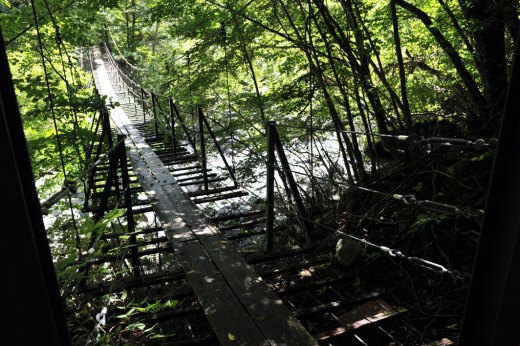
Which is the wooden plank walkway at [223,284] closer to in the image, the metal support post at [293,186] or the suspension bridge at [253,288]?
the suspension bridge at [253,288]

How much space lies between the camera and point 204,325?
2.64 meters

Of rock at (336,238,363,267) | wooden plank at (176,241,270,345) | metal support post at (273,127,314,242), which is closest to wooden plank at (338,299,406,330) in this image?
rock at (336,238,363,267)

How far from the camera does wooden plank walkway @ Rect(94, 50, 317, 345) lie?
1.88m

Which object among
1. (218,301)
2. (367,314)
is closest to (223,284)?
(218,301)

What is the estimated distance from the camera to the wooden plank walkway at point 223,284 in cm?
188

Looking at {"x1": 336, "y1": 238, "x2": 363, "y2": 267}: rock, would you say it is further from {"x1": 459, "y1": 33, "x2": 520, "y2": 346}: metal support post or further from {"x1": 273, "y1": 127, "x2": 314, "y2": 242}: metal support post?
{"x1": 459, "y1": 33, "x2": 520, "y2": 346}: metal support post

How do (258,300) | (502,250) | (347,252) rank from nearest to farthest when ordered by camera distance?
(502,250) < (258,300) < (347,252)

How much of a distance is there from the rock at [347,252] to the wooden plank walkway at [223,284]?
0.68m

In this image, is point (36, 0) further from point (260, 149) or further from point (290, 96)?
point (260, 149)

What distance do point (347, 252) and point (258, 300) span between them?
2.85 feet

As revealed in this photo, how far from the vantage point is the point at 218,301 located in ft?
7.06

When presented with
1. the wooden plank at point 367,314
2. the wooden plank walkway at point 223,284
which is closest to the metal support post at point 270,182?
the wooden plank walkway at point 223,284

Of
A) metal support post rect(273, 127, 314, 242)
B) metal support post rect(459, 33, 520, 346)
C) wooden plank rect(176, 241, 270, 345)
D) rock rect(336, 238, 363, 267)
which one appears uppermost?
metal support post rect(459, 33, 520, 346)

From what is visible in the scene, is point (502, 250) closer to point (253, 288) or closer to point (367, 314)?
point (367, 314)
